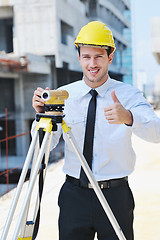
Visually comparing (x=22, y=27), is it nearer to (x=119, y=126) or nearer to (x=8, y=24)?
(x=8, y=24)

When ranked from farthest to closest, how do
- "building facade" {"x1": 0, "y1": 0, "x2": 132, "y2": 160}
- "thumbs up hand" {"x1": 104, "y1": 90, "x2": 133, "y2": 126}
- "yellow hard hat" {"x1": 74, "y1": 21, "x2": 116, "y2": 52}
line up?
"building facade" {"x1": 0, "y1": 0, "x2": 132, "y2": 160}
"yellow hard hat" {"x1": 74, "y1": 21, "x2": 116, "y2": 52}
"thumbs up hand" {"x1": 104, "y1": 90, "x2": 133, "y2": 126}

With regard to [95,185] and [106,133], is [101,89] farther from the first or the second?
[95,185]

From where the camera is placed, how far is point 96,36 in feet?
5.81

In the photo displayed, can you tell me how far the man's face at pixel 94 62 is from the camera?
178 cm

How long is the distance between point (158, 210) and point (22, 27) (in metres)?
18.0

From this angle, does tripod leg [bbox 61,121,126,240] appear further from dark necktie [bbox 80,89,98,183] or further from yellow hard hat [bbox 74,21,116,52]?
yellow hard hat [bbox 74,21,116,52]

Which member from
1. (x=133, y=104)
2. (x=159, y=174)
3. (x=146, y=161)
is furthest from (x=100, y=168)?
(x=146, y=161)

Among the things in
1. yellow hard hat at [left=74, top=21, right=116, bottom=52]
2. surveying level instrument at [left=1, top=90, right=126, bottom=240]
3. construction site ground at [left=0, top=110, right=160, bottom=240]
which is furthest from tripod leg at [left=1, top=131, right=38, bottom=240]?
construction site ground at [left=0, top=110, right=160, bottom=240]

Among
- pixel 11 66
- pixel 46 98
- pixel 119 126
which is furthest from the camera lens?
pixel 11 66

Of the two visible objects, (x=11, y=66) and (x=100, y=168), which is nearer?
(x=100, y=168)

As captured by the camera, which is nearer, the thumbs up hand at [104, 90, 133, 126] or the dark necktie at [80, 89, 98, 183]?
the thumbs up hand at [104, 90, 133, 126]

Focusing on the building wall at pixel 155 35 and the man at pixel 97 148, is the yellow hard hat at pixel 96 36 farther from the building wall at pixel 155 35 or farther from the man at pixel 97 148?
the building wall at pixel 155 35

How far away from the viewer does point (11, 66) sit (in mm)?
18047

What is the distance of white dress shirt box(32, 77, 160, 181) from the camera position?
1828mm
